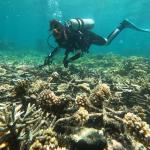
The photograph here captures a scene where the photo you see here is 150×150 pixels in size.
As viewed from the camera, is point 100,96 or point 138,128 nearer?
point 138,128

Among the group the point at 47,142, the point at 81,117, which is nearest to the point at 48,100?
the point at 81,117

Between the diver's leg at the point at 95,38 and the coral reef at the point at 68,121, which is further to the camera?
the diver's leg at the point at 95,38

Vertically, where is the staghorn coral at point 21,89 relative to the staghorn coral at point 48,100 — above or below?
above

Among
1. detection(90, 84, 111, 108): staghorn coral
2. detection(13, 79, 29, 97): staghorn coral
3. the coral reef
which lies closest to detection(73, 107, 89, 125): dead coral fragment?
the coral reef

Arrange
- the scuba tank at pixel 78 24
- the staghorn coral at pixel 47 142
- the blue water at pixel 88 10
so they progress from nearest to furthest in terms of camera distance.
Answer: the staghorn coral at pixel 47 142 → the scuba tank at pixel 78 24 → the blue water at pixel 88 10

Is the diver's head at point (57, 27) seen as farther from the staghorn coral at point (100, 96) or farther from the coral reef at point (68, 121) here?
the staghorn coral at point (100, 96)

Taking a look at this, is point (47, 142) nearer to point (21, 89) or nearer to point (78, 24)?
point (21, 89)

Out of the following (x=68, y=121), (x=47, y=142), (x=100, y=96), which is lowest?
(x=47, y=142)

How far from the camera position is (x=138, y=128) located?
3.93 m

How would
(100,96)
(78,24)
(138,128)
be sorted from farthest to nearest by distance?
(78,24)
(100,96)
(138,128)

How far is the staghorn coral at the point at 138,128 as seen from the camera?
12.7 feet

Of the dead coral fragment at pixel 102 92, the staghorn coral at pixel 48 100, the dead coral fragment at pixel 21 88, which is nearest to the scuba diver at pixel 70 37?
the dead coral fragment at pixel 21 88

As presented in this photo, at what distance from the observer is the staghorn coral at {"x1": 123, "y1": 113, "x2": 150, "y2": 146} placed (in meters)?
3.87

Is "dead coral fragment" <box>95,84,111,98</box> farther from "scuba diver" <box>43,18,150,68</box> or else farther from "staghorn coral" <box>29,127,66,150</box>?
"scuba diver" <box>43,18,150,68</box>
